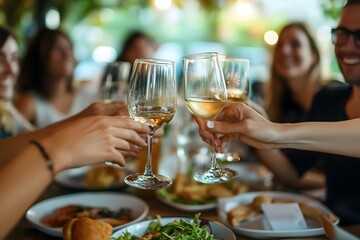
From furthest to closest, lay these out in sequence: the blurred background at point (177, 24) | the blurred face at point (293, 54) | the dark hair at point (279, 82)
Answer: the blurred background at point (177, 24), the dark hair at point (279, 82), the blurred face at point (293, 54)

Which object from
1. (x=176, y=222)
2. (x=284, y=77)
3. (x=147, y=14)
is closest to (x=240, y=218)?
(x=176, y=222)

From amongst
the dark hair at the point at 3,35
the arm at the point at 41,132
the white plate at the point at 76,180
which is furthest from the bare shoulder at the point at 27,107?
the arm at the point at 41,132

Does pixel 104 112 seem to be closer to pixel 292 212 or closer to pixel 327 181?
pixel 292 212

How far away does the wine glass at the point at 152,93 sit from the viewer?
1.17 m

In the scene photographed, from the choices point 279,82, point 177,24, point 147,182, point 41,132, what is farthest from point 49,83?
point 177,24

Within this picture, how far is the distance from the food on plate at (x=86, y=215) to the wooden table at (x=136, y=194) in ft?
0.20

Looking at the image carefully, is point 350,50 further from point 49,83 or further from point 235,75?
point 49,83

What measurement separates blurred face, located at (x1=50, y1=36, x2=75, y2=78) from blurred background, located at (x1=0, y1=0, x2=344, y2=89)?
230 cm

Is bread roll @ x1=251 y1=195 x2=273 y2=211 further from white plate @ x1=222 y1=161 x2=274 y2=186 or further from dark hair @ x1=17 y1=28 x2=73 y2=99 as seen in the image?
dark hair @ x1=17 y1=28 x2=73 y2=99

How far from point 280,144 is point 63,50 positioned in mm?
2411

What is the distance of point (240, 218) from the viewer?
1.47m

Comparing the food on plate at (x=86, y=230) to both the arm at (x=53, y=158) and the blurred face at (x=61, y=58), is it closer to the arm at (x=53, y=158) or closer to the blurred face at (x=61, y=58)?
the arm at (x=53, y=158)

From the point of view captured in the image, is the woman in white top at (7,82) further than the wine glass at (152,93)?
Yes

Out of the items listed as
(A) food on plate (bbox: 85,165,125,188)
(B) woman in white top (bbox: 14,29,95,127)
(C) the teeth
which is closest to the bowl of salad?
(A) food on plate (bbox: 85,165,125,188)
